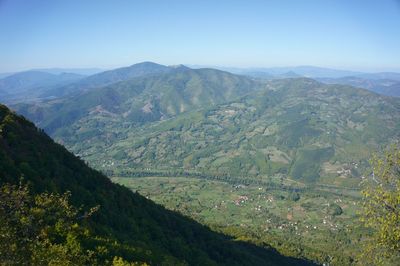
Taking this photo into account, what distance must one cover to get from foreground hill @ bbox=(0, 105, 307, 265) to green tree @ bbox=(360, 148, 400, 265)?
74.1ft

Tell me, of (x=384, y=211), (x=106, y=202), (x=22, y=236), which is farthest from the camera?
(x=106, y=202)

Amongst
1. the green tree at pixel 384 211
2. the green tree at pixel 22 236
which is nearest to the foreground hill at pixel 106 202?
the green tree at pixel 22 236

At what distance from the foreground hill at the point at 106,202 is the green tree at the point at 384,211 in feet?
74.1

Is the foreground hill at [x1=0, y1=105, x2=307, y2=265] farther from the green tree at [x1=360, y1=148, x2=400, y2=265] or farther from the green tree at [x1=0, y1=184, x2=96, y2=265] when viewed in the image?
the green tree at [x1=360, y1=148, x2=400, y2=265]

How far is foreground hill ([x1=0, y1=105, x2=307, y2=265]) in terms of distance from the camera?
4630 cm

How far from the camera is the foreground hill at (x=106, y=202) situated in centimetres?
4630

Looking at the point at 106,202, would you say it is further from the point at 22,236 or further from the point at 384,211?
the point at 384,211

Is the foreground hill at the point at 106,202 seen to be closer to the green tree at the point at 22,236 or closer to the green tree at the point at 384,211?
the green tree at the point at 22,236

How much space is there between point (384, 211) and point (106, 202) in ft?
145

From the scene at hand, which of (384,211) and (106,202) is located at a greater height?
(384,211)

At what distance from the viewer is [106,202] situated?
59.5m

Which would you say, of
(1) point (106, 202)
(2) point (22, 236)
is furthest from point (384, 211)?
(1) point (106, 202)

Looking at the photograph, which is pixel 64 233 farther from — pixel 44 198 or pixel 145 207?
pixel 145 207

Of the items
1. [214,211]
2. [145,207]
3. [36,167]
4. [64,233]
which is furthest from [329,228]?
[64,233]
